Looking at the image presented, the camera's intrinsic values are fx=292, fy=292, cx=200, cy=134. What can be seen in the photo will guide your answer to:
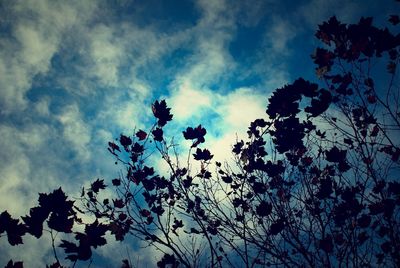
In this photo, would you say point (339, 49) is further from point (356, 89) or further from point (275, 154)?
point (275, 154)

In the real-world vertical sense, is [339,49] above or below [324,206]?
above

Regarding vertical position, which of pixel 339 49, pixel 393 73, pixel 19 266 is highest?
pixel 339 49

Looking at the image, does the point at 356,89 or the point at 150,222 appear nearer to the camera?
the point at 356,89

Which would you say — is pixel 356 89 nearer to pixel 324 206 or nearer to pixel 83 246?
pixel 324 206

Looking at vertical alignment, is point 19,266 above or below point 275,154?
below

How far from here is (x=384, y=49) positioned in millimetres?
4352

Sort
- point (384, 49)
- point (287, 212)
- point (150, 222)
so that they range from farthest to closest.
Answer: point (150, 222) → point (287, 212) → point (384, 49)

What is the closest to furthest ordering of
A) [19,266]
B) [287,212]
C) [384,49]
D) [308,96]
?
[19,266] < [384,49] < [308,96] < [287,212]

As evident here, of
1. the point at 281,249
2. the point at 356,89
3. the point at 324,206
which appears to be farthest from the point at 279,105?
the point at 281,249

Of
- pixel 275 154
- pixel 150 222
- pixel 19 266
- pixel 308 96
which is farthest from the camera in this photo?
pixel 150 222

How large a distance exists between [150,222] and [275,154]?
3340 mm

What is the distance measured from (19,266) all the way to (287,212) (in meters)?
4.37

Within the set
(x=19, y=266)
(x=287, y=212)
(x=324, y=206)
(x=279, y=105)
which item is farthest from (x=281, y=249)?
(x=19, y=266)

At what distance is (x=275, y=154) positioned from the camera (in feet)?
20.2
